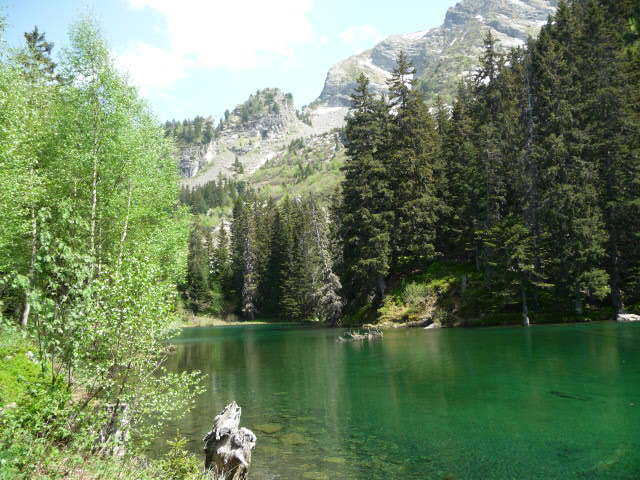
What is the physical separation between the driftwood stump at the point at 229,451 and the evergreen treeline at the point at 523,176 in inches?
1523

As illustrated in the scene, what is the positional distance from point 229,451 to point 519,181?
47.2 meters

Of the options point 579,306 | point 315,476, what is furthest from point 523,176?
point 315,476

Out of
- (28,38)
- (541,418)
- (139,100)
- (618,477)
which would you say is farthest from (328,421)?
(28,38)

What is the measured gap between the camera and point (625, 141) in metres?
45.4

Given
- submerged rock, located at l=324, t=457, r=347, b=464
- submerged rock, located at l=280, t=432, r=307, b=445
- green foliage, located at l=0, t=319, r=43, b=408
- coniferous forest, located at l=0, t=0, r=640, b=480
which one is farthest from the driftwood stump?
green foliage, located at l=0, t=319, r=43, b=408

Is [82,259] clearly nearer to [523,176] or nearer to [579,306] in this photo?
[579,306]

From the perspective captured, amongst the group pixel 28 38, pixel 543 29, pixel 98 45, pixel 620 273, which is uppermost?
pixel 543 29

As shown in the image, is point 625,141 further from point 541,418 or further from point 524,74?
point 541,418

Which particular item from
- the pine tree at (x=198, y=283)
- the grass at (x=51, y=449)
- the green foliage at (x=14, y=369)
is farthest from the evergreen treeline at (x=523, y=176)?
the pine tree at (x=198, y=283)

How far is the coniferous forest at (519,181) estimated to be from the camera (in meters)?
44.2

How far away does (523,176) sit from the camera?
49406mm

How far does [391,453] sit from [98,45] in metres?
21.7

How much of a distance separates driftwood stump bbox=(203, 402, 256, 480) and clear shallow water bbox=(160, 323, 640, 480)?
125 cm

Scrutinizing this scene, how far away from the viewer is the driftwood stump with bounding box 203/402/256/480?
10453mm
